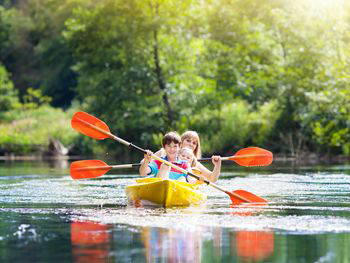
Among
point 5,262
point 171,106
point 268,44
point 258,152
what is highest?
point 268,44

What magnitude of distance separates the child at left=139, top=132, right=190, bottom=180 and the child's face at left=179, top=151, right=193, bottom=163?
216 millimetres

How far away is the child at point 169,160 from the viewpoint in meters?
12.5

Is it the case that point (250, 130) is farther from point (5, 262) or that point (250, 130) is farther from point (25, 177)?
point (5, 262)

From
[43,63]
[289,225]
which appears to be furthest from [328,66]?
[43,63]

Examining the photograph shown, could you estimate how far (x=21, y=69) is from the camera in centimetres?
6525

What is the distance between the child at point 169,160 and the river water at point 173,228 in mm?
596

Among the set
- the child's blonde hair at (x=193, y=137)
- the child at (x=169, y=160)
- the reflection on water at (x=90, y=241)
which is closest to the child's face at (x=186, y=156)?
the child at (x=169, y=160)

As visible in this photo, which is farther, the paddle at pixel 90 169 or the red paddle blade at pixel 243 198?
the paddle at pixel 90 169

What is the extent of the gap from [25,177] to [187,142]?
6504mm

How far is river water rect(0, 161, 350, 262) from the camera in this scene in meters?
7.70

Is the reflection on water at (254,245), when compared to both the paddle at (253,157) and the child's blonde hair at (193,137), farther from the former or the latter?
the paddle at (253,157)

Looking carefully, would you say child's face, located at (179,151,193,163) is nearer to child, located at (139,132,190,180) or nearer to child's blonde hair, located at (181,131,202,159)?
child, located at (139,132,190,180)

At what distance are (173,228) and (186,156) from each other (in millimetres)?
3837

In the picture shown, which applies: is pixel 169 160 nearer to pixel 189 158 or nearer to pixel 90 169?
pixel 189 158
